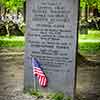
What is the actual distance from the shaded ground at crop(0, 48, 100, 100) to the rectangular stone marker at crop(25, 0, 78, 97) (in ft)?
1.96

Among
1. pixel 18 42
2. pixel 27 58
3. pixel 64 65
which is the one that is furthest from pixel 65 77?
pixel 18 42

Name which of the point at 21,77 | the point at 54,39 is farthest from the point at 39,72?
the point at 21,77

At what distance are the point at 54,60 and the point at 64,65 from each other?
22 cm

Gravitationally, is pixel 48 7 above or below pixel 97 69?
above

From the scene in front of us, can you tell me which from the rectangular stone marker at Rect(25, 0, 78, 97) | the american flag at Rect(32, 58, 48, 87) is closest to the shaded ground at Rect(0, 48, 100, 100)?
the american flag at Rect(32, 58, 48, 87)

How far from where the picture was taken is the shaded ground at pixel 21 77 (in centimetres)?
874

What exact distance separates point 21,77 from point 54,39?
123 inches

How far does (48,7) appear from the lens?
8227 millimetres

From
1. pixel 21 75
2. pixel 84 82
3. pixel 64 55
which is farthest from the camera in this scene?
pixel 21 75

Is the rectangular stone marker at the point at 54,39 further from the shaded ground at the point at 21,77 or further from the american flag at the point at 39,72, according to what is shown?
the shaded ground at the point at 21,77

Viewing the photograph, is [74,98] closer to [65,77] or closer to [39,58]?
[65,77]

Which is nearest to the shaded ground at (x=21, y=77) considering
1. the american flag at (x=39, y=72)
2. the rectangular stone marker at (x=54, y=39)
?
the american flag at (x=39, y=72)

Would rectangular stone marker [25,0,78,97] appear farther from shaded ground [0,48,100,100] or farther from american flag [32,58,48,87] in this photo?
shaded ground [0,48,100,100]

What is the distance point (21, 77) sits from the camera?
1110cm
